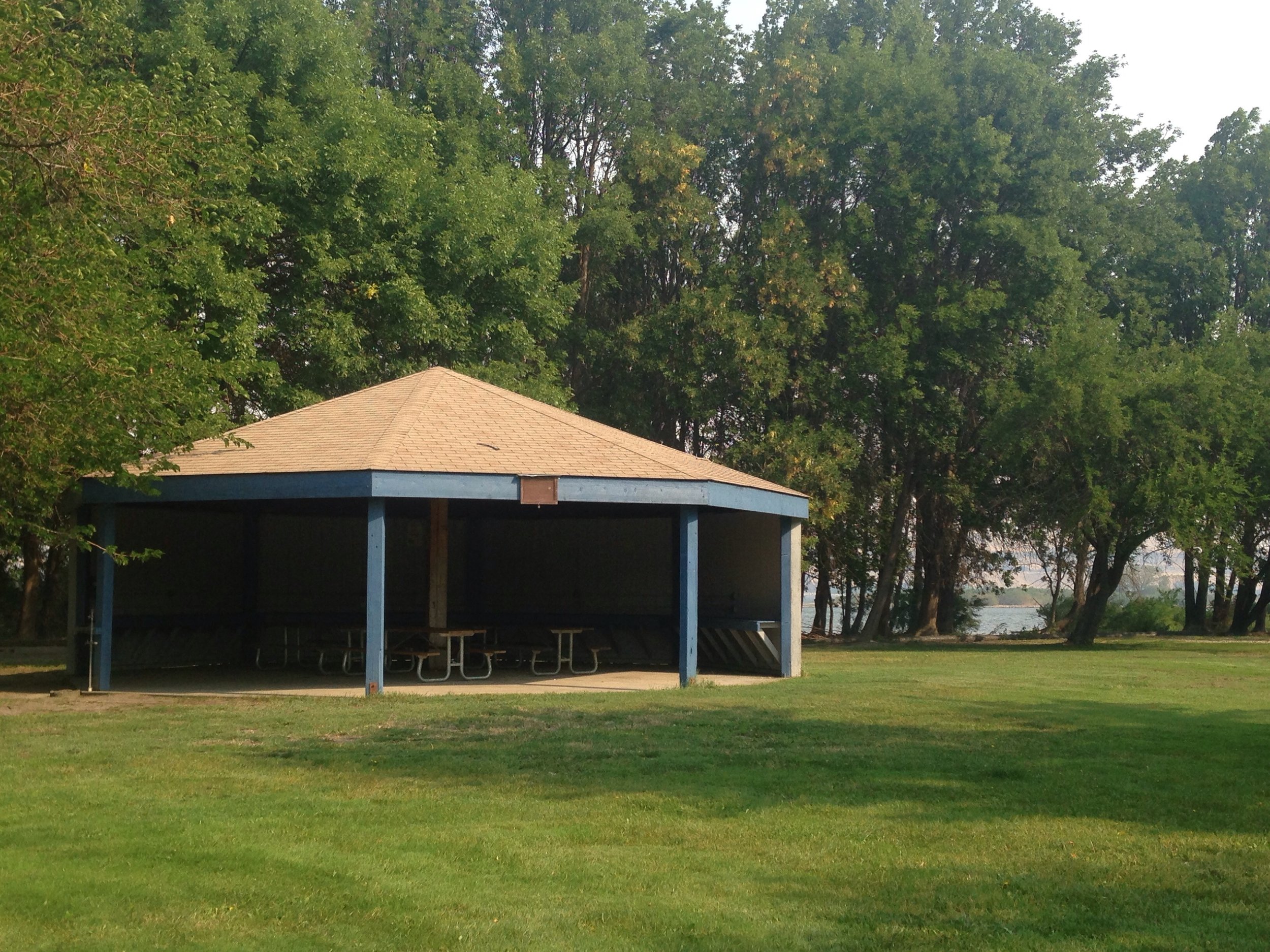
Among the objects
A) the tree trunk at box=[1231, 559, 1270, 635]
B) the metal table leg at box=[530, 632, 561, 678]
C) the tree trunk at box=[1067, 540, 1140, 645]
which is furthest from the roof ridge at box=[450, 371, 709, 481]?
the tree trunk at box=[1231, 559, 1270, 635]

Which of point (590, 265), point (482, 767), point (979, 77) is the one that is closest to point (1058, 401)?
point (979, 77)

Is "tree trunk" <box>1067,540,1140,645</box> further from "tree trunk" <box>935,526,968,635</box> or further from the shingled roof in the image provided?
the shingled roof

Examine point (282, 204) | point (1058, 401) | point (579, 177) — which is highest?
point (579, 177)

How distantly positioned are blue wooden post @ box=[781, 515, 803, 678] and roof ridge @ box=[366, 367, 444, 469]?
5.10 meters

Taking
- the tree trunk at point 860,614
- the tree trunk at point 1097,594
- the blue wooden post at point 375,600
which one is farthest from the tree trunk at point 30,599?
the tree trunk at point 1097,594

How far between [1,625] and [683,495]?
2237 centimetres

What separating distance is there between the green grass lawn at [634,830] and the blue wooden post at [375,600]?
5.88ft

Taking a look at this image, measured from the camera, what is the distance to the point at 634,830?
22.7ft

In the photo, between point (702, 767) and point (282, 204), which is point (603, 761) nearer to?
point (702, 767)

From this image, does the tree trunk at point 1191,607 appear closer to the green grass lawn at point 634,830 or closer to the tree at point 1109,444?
the tree at point 1109,444

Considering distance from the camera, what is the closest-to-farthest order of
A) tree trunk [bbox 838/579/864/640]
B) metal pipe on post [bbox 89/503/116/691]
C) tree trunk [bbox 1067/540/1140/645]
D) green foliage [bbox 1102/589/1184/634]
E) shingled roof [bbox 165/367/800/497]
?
1. shingled roof [bbox 165/367/800/497]
2. metal pipe on post [bbox 89/503/116/691]
3. tree trunk [bbox 1067/540/1140/645]
4. tree trunk [bbox 838/579/864/640]
5. green foliage [bbox 1102/589/1184/634]

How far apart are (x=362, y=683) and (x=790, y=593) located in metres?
5.69

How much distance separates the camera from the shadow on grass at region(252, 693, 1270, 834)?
7754 millimetres

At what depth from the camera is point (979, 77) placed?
33.2 metres
